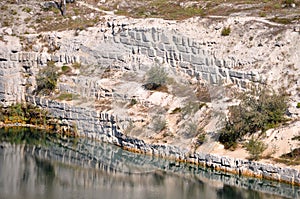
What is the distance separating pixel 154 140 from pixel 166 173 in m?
4.19

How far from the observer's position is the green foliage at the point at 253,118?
158ft

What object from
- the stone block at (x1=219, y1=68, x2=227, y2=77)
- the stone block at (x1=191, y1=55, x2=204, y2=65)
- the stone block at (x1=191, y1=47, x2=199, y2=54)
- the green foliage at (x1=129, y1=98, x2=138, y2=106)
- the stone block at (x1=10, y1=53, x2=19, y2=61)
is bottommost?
the green foliage at (x1=129, y1=98, x2=138, y2=106)

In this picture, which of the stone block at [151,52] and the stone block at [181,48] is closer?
the stone block at [181,48]

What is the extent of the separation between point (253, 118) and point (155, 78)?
30.6 ft

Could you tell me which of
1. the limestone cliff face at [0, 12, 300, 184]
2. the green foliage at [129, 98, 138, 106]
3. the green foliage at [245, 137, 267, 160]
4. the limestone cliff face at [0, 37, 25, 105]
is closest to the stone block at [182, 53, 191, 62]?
the limestone cliff face at [0, 12, 300, 184]

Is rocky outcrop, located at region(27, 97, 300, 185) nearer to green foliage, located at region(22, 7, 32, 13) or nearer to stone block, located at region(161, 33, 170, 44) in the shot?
stone block, located at region(161, 33, 170, 44)

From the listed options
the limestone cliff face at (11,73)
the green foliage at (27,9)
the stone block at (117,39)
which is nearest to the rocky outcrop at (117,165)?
the limestone cliff face at (11,73)

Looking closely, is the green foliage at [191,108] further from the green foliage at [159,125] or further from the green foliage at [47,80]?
the green foliage at [47,80]

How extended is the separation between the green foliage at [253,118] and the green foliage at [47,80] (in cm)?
1558

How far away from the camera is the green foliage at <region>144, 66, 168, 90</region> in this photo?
180ft

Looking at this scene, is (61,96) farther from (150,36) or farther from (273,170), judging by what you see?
(273,170)

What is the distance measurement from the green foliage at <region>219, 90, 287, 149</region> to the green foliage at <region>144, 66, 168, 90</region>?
23.9ft

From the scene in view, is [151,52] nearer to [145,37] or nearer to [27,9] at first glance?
[145,37]

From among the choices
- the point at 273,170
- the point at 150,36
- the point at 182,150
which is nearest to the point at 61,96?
the point at 150,36
